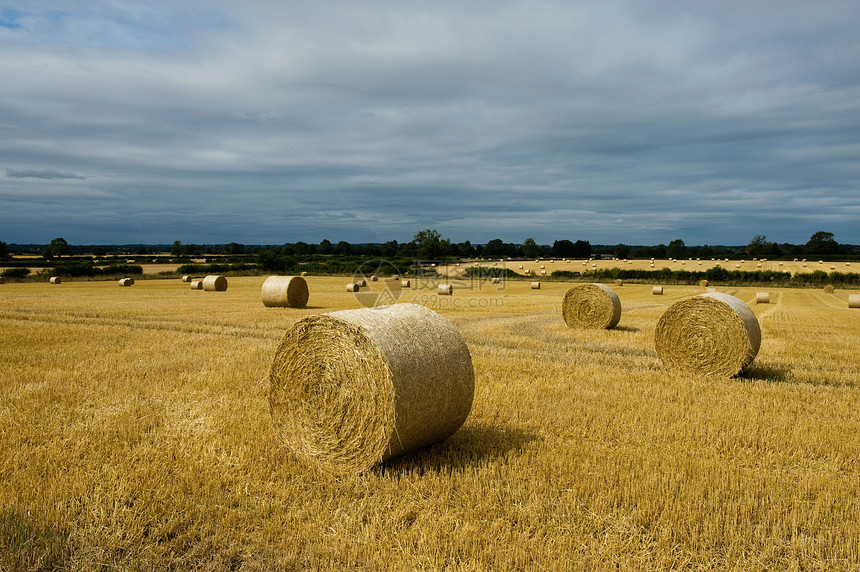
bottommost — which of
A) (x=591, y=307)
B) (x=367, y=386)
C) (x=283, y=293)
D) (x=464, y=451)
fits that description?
(x=464, y=451)

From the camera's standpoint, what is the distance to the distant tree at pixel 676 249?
75500 mm

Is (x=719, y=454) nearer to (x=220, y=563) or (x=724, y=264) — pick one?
(x=220, y=563)

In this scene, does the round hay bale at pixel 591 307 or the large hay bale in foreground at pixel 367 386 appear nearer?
the large hay bale in foreground at pixel 367 386

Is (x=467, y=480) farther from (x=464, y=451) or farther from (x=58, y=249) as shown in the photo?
(x=58, y=249)

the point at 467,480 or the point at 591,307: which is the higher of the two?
the point at 591,307

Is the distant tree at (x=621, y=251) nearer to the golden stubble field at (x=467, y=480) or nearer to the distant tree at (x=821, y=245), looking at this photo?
the distant tree at (x=821, y=245)

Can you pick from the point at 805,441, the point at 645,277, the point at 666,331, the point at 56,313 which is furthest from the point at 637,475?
the point at 645,277

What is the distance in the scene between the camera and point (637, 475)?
5066 mm

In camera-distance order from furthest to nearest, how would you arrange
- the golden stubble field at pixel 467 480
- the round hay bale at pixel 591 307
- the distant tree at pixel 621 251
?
the distant tree at pixel 621 251, the round hay bale at pixel 591 307, the golden stubble field at pixel 467 480

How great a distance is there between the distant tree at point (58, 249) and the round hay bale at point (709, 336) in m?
76.8

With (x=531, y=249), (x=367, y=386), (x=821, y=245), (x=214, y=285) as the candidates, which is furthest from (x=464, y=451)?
(x=821, y=245)

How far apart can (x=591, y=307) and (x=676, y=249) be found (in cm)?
6774

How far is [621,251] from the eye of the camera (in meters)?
79.6

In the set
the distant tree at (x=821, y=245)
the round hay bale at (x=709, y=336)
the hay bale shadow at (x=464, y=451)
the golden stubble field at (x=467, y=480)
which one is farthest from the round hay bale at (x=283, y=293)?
the distant tree at (x=821, y=245)
